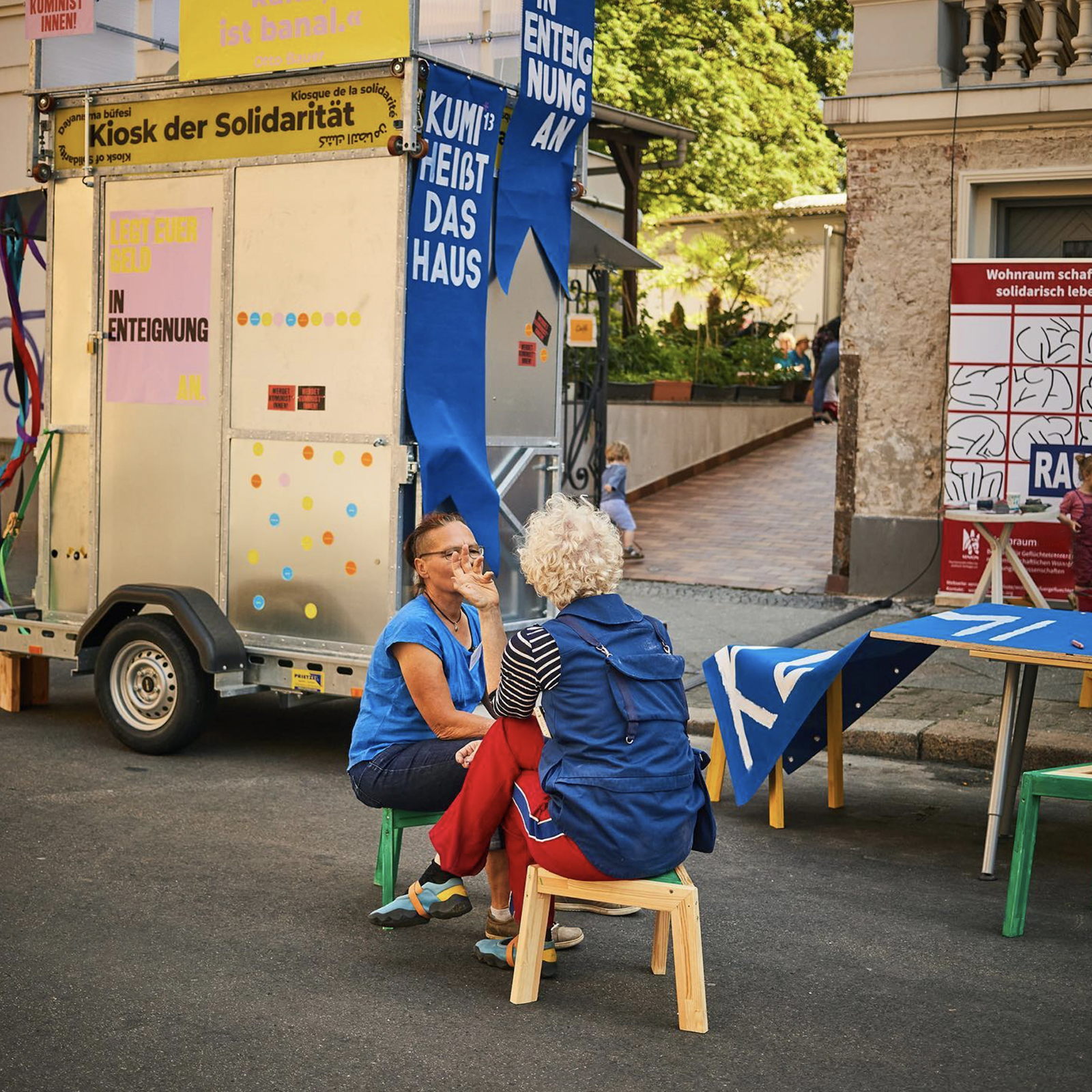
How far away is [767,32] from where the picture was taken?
32312 mm

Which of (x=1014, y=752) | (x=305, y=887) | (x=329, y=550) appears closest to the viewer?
(x=305, y=887)

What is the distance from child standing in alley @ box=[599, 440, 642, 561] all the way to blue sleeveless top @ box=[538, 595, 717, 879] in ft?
30.2

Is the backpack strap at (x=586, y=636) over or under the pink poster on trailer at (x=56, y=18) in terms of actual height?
under

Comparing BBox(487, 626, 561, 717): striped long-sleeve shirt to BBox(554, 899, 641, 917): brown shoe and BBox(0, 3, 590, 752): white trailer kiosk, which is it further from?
BBox(0, 3, 590, 752): white trailer kiosk

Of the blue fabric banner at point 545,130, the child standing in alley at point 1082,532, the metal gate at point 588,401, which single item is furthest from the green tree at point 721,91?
the blue fabric banner at point 545,130

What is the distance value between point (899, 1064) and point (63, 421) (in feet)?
18.7

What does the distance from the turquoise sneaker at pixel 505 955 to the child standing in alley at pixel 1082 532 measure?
5.72 metres

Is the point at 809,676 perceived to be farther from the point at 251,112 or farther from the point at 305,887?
the point at 251,112

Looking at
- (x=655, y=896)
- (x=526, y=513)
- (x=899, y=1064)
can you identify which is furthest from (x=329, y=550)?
(x=899, y=1064)

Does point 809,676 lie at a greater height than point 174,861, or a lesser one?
greater

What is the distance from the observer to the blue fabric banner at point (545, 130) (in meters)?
7.43

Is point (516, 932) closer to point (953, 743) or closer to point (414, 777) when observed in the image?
point (414, 777)

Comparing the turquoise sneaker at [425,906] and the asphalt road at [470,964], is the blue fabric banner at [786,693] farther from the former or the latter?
the turquoise sneaker at [425,906]

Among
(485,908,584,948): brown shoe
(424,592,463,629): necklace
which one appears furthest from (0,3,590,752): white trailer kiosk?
(485,908,584,948): brown shoe
